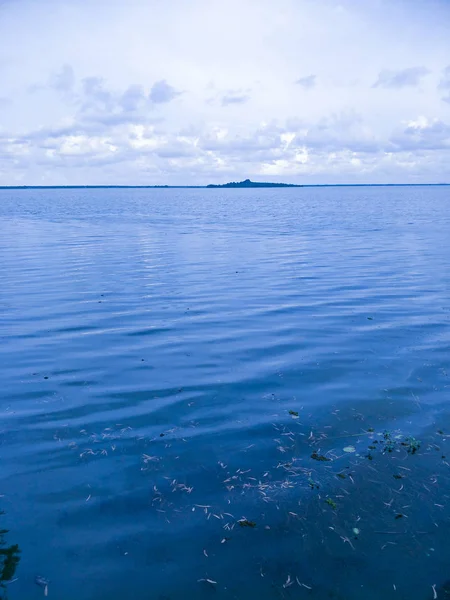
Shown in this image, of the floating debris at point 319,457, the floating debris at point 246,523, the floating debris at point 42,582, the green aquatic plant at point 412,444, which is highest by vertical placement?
the green aquatic plant at point 412,444

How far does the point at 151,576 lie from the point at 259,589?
162 cm

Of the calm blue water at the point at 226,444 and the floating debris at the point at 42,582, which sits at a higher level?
the calm blue water at the point at 226,444

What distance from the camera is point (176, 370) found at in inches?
621

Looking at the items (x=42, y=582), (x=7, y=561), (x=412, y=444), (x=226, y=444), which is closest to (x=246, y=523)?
(x=226, y=444)

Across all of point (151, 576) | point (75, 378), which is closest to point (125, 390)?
point (75, 378)

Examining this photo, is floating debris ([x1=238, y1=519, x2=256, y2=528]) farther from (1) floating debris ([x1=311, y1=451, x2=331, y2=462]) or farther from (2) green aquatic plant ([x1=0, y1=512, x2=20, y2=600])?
(2) green aquatic plant ([x1=0, y1=512, x2=20, y2=600])

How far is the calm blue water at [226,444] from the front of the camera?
7.87 meters

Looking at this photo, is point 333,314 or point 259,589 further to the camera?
point 333,314

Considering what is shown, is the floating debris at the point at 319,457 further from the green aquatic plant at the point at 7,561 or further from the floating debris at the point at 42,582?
the green aquatic plant at the point at 7,561

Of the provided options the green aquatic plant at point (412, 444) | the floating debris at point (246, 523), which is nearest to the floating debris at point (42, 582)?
the floating debris at point (246, 523)

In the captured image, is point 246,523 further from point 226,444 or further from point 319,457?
point 226,444

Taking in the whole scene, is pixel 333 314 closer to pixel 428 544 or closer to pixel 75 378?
pixel 75 378

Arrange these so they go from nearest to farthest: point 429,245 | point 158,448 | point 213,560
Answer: point 213,560
point 158,448
point 429,245

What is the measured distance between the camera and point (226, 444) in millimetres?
11398
